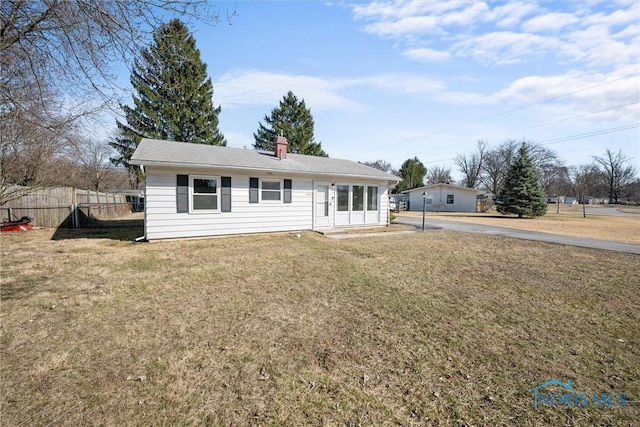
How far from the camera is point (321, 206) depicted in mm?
12844

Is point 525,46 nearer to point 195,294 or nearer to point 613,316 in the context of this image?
point 613,316

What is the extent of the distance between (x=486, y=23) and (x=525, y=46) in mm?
4201

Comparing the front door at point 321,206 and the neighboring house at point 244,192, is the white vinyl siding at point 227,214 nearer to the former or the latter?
the neighboring house at point 244,192

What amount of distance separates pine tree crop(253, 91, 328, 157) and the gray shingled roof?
16399 mm

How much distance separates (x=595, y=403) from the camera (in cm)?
238

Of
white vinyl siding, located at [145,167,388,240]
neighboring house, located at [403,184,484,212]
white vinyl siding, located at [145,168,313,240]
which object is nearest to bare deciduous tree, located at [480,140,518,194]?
neighboring house, located at [403,184,484,212]


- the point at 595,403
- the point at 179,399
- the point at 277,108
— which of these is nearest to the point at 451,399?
the point at 595,403

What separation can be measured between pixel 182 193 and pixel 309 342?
26.7ft

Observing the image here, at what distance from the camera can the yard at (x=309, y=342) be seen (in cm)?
226

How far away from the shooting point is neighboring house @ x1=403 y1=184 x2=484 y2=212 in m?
34.3

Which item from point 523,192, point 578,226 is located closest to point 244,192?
point 578,226

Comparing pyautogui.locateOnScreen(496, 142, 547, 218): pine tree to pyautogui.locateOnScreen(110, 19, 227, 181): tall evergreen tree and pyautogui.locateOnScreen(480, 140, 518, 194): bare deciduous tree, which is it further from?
pyautogui.locateOnScreen(110, 19, 227, 181): tall evergreen tree

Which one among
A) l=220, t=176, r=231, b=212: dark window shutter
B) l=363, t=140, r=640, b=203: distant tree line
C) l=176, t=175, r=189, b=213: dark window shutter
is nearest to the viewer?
l=176, t=175, r=189, b=213: dark window shutter

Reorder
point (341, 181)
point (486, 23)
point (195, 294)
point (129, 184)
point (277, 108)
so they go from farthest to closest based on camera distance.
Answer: point (129, 184)
point (277, 108)
point (341, 181)
point (486, 23)
point (195, 294)
